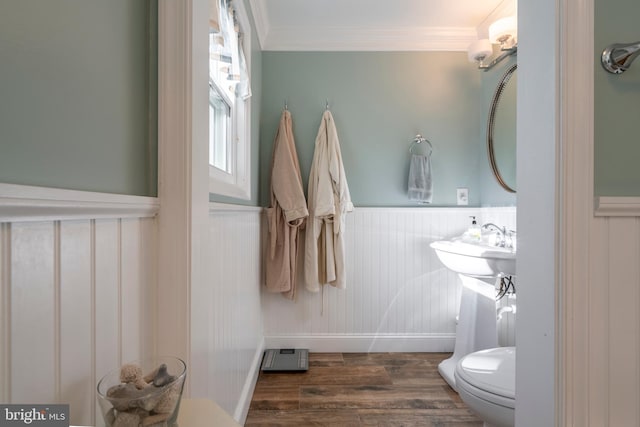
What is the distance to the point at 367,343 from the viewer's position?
7.64ft

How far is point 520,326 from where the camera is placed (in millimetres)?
956

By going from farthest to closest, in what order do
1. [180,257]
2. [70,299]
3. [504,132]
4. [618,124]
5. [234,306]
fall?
1. [504,132]
2. [234,306]
3. [618,124]
4. [180,257]
5. [70,299]

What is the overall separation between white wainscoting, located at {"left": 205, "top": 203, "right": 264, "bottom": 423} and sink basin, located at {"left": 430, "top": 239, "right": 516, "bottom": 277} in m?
1.12

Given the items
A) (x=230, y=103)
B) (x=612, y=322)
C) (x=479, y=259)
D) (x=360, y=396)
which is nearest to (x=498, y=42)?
(x=479, y=259)

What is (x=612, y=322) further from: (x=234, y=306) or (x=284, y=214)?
(x=284, y=214)

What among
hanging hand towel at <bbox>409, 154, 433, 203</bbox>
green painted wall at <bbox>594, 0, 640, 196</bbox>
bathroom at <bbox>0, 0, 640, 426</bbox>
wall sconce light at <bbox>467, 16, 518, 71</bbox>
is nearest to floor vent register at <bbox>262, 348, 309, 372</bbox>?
bathroom at <bbox>0, 0, 640, 426</bbox>

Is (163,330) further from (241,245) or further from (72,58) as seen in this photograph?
(241,245)

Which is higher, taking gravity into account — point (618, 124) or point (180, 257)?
point (618, 124)

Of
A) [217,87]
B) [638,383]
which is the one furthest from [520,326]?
[217,87]

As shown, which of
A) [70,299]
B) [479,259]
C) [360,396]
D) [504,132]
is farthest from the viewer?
[504,132]

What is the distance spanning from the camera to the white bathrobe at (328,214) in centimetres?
216

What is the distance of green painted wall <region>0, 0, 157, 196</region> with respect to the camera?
0.38 meters

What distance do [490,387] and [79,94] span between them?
140 cm

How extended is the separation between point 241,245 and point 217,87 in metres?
0.72
